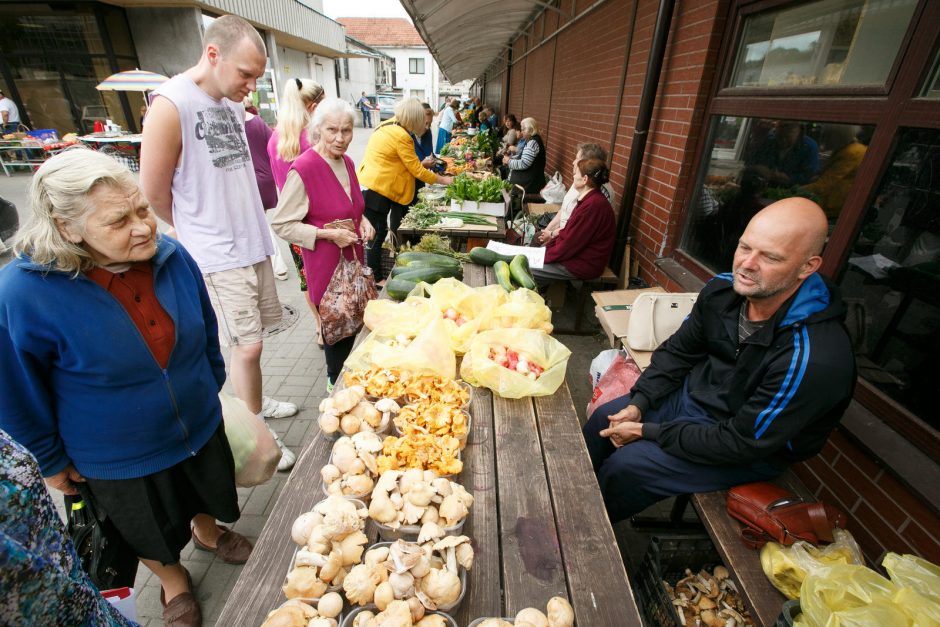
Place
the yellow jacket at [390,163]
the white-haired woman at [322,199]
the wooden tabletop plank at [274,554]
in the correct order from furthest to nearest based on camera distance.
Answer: the yellow jacket at [390,163] → the white-haired woman at [322,199] → the wooden tabletop plank at [274,554]

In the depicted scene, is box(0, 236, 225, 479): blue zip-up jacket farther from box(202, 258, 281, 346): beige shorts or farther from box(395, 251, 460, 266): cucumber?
box(395, 251, 460, 266): cucumber

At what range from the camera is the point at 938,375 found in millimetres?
1791

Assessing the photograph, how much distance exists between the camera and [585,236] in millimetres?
4117

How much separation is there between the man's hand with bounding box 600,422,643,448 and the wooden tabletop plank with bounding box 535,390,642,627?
0.48 meters

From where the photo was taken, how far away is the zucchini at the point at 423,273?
3.11m

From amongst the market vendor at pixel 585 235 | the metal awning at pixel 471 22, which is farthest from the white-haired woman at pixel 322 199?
the metal awning at pixel 471 22

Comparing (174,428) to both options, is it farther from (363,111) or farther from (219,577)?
(363,111)

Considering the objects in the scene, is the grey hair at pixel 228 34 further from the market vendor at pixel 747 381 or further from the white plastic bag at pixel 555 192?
the white plastic bag at pixel 555 192

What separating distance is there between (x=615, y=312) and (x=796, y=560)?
200cm

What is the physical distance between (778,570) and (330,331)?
8.72 feet

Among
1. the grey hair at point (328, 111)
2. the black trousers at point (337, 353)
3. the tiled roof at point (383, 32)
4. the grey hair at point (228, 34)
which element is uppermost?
the tiled roof at point (383, 32)

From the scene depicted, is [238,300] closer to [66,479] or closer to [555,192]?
[66,479]

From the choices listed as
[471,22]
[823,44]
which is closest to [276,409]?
[823,44]

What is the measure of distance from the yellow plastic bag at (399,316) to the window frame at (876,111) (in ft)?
7.14
